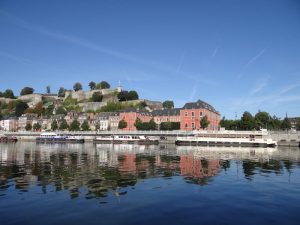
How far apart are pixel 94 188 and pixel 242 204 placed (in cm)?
913

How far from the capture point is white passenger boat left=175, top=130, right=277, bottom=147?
78.8 m

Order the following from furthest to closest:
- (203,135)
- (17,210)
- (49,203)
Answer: (203,135)
(49,203)
(17,210)

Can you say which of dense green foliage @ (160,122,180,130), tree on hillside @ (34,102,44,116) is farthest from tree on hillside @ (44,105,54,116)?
dense green foliage @ (160,122,180,130)

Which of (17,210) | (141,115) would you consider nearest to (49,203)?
(17,210)

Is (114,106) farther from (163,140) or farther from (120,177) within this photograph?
(120,177)

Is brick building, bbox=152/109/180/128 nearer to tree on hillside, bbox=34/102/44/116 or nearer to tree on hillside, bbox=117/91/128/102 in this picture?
tree on hillside, bbox=117/91/128/102

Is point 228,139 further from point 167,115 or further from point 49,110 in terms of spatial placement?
point 49,110

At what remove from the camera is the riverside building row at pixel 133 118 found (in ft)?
357

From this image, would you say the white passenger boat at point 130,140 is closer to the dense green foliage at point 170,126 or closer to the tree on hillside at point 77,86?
the dense green foliage at point 170,126

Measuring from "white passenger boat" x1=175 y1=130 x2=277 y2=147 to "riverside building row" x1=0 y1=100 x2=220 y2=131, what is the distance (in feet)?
52.9

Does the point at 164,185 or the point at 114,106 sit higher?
the point at 114,106

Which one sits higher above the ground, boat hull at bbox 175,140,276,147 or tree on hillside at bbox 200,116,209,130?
tree on hillside at bbox 200,116,209,130

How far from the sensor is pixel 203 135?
91.6 metres

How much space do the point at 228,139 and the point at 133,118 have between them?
166 ft
